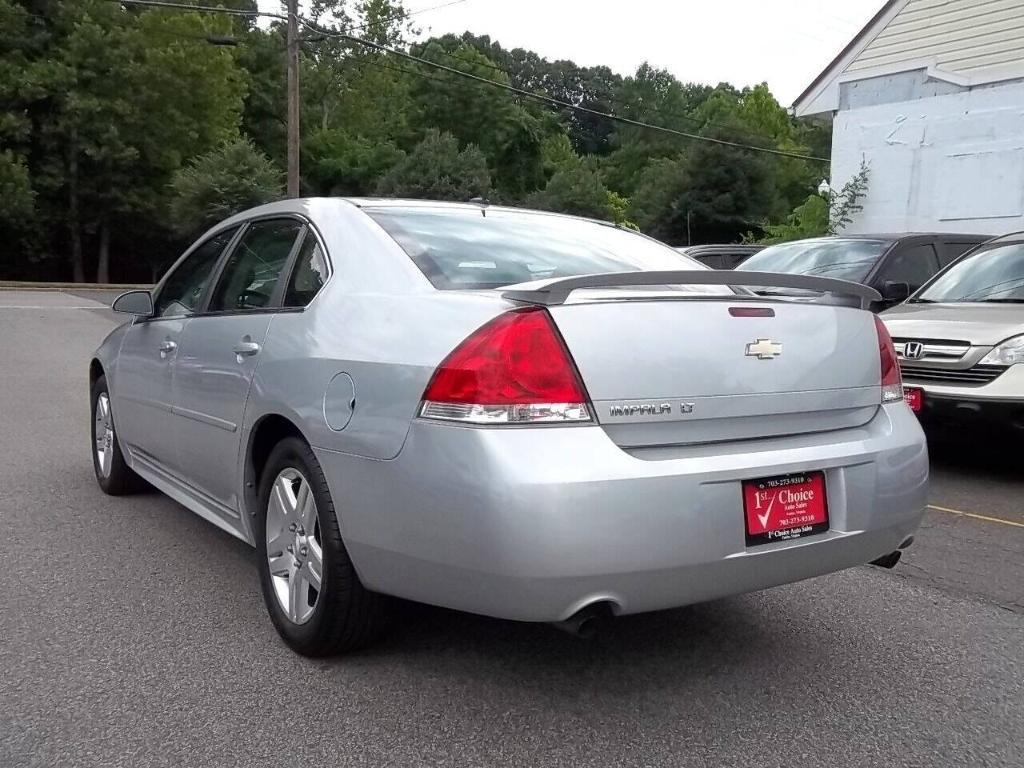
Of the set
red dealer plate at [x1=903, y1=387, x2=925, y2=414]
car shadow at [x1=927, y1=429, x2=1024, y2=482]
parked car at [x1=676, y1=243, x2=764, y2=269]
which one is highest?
parked car at [x1=676, y1=243, x2=764, y2=269]

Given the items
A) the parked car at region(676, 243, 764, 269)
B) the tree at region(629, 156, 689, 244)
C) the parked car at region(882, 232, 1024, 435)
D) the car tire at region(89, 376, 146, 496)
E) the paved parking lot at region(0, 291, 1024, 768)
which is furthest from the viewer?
the tree at region(629, 156, 689, 244)

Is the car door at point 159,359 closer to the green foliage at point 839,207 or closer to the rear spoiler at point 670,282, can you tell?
the rear spoiler at point 670,282

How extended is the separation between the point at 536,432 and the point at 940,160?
17.2m

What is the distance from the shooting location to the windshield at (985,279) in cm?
708

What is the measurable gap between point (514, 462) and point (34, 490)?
4.14 meters

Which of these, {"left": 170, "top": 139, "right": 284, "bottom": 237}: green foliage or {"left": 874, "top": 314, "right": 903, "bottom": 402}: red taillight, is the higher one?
{"left": 170, "top": 139, "right": 284, "bottom": 237}: green foliage

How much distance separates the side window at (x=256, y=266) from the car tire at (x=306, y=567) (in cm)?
80

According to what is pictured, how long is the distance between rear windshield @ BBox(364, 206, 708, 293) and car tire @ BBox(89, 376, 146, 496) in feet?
8.44

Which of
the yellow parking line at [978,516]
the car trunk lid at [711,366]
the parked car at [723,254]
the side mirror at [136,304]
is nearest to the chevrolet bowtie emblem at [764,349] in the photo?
the car trunk lid at [711,366]

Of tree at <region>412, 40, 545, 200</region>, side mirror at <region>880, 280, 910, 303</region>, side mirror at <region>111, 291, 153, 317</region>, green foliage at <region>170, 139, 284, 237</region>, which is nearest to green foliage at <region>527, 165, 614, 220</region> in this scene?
tree at <region>412, 40, 545, 200</region>

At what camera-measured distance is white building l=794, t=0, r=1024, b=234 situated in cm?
1680

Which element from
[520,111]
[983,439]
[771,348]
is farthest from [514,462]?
[520,111]

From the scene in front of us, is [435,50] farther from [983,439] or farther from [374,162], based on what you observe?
[983,439]

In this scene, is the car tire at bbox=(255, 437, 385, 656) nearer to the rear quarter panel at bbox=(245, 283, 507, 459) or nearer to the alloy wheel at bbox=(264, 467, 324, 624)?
the alloy wheel at bbox=(264, 467, 324, 624)
